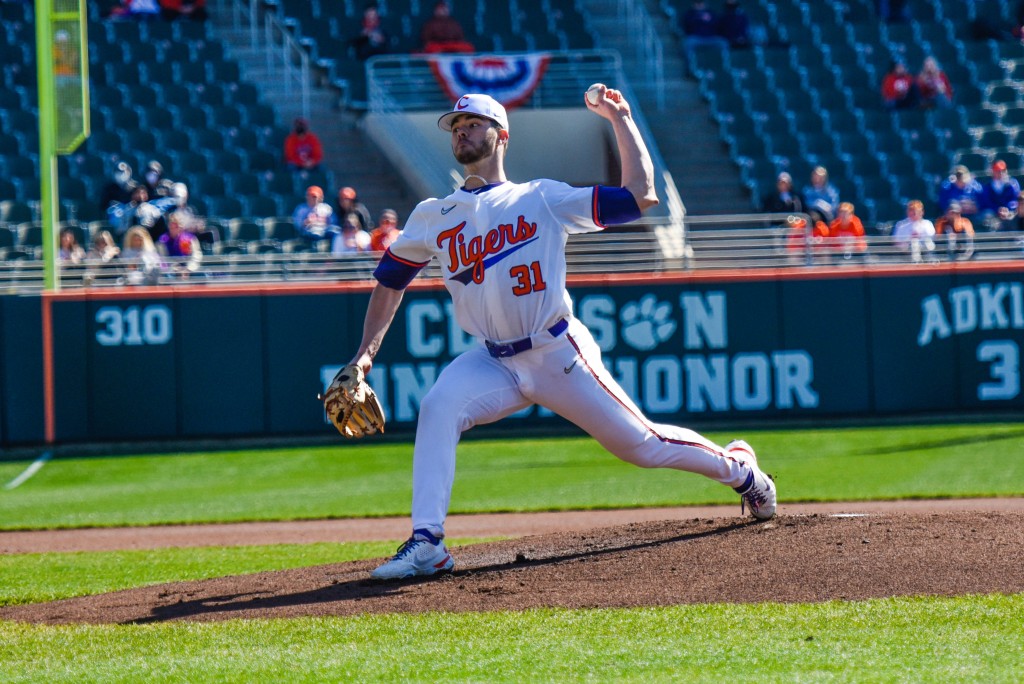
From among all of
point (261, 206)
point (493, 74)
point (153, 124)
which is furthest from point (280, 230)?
point (493, 74)

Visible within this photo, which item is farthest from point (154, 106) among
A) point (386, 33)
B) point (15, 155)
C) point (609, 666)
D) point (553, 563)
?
point (609, 666)

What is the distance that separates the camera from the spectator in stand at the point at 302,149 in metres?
18.7

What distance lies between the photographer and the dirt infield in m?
5.49

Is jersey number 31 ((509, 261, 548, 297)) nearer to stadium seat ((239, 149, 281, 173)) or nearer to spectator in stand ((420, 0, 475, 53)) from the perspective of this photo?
stadium seat ((239, 149, 281, 173))

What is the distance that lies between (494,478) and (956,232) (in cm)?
658

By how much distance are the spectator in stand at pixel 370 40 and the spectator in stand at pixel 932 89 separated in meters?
7.93

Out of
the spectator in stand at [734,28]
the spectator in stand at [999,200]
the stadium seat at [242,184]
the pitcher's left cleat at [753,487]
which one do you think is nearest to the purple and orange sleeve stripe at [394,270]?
the pitcher's left cleat at [753,487]

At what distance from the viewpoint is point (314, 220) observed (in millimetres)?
16359

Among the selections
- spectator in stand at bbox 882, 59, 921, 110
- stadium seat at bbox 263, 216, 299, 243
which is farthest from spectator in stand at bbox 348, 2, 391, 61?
spectator in stand at bbox 882, 59, 921, 110

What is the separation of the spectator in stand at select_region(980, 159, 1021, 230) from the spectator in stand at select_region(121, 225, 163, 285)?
9.66 meters

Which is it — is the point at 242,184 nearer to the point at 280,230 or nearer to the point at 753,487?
the point at 280,230

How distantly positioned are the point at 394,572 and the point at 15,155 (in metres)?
14.4

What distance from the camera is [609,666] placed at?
14.6ft

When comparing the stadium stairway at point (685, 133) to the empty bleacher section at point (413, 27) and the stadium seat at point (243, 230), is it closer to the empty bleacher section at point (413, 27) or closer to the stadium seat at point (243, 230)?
the empty bleacher section at point (413, 27)
